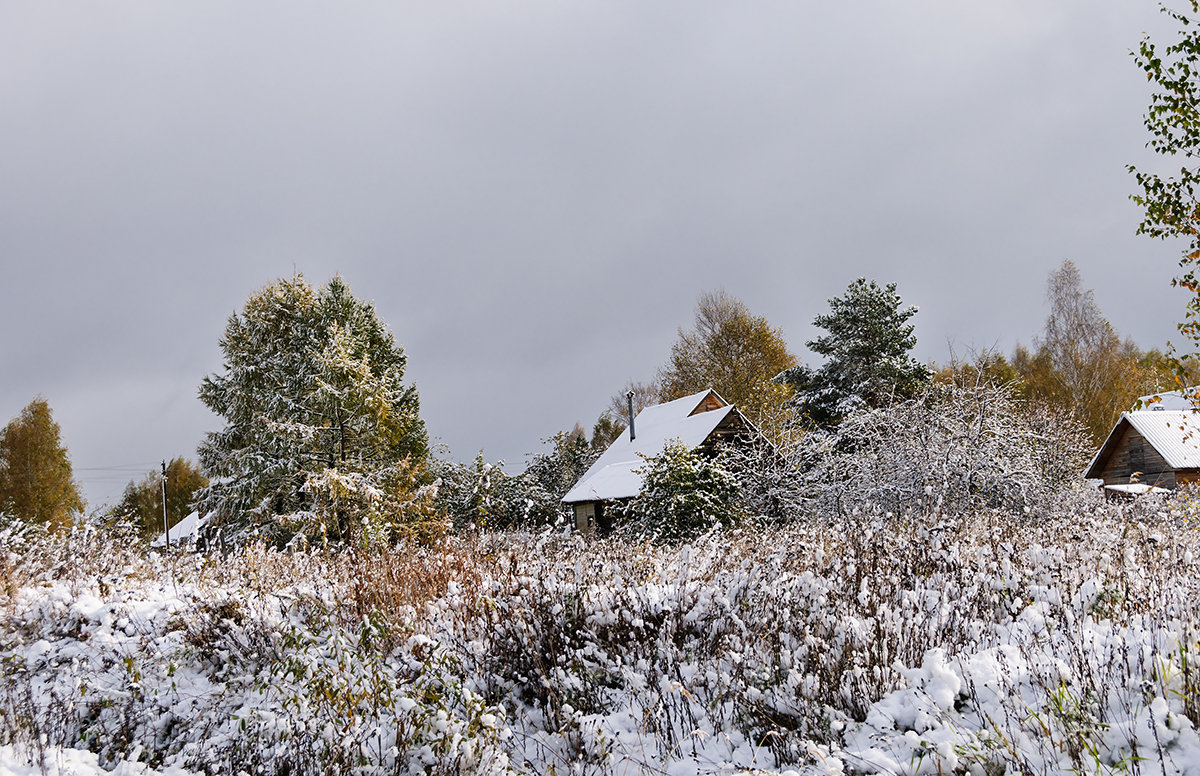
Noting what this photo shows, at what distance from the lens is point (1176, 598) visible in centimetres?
489

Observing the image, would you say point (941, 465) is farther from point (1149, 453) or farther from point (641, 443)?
point (1149, 453)

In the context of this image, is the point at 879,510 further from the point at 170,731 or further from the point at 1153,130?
the point at 170,731

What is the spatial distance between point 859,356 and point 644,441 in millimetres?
8813

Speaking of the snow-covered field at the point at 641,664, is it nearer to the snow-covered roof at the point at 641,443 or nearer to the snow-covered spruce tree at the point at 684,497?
the snow-covered spruce tree at the point at 684,497

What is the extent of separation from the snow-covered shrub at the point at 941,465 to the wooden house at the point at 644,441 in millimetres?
6303

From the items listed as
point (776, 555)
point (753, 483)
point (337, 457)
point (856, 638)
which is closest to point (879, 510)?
point (753, 483)

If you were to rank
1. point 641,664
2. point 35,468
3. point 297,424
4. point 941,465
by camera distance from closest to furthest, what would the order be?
point 641,664 → point 941,465 → point 297,424 → point 35,468

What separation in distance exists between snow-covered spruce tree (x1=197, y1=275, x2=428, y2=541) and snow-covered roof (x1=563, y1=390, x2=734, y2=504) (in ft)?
18.6

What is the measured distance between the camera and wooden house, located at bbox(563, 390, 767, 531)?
21906 millimetres

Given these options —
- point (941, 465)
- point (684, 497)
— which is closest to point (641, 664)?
point (941, 465)

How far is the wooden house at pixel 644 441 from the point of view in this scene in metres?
21.9

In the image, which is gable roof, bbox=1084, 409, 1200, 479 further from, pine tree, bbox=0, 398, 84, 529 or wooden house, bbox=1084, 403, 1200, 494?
pine tree, bbox=0, 398, 84, 529

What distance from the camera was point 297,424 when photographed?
18781mm

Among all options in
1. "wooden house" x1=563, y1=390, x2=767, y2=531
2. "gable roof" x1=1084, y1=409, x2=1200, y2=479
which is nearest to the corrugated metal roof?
"gable roof" x1=1084, y1=409, x2=1200, y2=479
